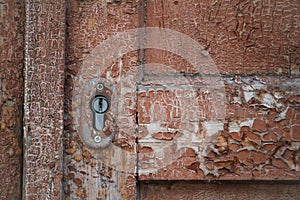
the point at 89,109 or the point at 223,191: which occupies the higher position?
the point at 89,109

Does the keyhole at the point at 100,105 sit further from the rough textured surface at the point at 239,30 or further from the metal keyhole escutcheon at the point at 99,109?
the rough textured surface at the point at 239,30

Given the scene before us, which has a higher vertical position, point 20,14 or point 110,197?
point 20,14

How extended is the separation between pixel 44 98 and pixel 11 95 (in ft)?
0.26

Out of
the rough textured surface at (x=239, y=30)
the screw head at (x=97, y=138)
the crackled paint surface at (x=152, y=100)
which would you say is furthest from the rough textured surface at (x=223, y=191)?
the rough textured surface at (x=239, y=30)

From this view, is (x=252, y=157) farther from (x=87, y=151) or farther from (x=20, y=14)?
(x=20, y=14)

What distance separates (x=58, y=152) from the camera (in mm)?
932

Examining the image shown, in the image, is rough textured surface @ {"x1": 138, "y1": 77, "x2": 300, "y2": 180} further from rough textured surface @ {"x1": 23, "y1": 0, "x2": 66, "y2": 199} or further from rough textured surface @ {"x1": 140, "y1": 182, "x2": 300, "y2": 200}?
rough textured surface @ {"x1": 23, "y1": 0, "x2": 66, "y2": 199}

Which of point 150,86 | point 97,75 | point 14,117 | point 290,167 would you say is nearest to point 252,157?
point 290,167

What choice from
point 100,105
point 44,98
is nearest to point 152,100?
point 100,105

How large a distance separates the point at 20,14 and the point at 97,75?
206 mm

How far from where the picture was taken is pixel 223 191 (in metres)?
0.98

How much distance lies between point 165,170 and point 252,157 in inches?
7.0

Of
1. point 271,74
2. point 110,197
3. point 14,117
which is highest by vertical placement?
point 271,74

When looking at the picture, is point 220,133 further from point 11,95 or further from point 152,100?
point 11,95
